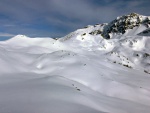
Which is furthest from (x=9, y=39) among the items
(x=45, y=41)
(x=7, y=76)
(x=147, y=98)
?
(x=147, y=98)

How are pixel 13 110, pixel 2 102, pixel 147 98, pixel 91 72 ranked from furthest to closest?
pixel 91 72 → pixel 147 98 → pixel 2 102 → pixel 13 110

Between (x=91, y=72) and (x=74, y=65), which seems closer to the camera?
(x=91, y=72)

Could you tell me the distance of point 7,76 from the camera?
54.9ft

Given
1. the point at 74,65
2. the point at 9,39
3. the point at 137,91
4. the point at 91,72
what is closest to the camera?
Answer: the point at 137,91

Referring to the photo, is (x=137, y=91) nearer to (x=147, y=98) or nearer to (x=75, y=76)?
(x=147, y=98)

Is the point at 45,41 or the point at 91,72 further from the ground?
the point at 45,41

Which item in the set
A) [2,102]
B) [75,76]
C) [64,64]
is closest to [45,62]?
[64,64]

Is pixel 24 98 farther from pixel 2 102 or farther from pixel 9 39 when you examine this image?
pixel 9 39

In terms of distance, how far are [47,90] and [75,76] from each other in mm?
10704

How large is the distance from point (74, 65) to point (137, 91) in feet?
30.5

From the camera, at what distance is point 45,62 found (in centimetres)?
2709

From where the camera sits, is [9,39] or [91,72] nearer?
[91,72]

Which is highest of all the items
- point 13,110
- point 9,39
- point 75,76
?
point 9,39

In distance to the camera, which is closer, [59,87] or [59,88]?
[59,88]
